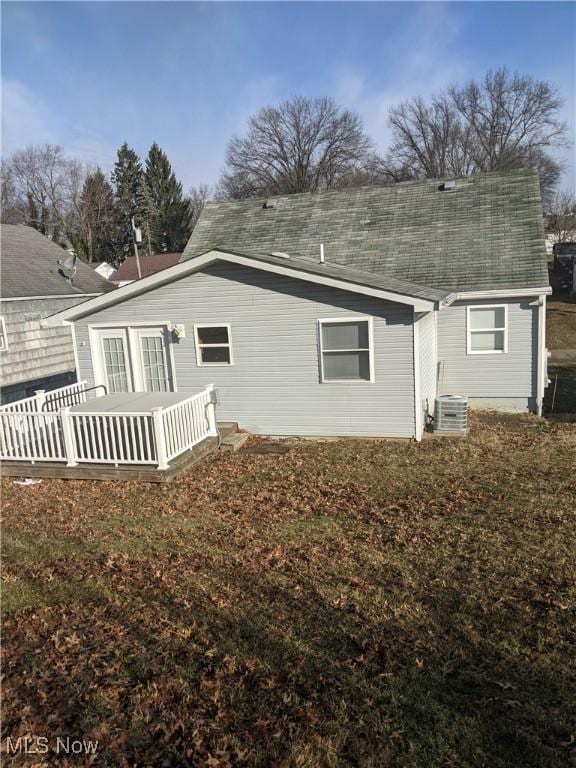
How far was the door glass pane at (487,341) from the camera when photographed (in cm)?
1346

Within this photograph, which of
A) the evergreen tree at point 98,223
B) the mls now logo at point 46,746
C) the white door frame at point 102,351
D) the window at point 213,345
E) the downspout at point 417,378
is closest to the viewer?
the mls now logo at point 46,746

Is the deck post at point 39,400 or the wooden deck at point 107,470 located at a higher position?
the deck post at point 39,400

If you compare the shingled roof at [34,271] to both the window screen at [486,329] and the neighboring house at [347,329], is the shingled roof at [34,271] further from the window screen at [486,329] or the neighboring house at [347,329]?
the window screen at [486,329]

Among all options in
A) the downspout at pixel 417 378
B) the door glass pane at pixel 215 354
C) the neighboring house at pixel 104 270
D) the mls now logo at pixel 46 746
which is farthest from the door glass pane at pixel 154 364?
the neighboring house at pixel 104 270

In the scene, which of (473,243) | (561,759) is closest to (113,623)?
(561,759)

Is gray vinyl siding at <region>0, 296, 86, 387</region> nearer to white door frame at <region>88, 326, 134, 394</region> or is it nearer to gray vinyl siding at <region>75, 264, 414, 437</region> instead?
white door frame at <region>88, 326, 134, 394</region>

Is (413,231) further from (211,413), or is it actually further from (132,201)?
(132,201)

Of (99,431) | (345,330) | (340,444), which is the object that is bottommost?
(340,444)

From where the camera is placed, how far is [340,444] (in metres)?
11.0

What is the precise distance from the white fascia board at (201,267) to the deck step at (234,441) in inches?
133

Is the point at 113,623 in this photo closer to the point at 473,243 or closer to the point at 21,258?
the point at 473,243

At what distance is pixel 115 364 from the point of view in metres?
12.5

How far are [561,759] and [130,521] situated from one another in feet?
18.6

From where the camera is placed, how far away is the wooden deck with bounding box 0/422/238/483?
916 cm
